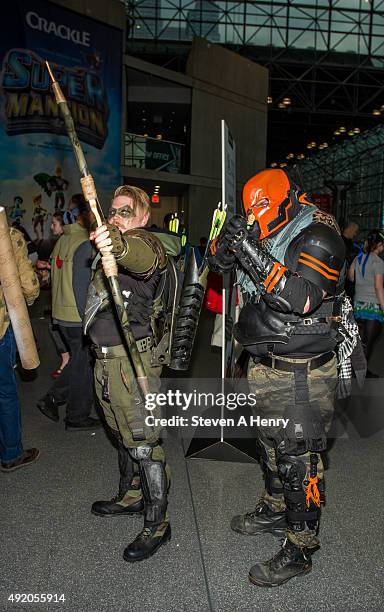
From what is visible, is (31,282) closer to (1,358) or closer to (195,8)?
(1,358)

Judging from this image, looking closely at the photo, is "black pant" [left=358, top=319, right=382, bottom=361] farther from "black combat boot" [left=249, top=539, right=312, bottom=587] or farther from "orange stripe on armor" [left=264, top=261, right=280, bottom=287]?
"orange stripe on armor" [left=264, top=261, right=280, bottom=287]

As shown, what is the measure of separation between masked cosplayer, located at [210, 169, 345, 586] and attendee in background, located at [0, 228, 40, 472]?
1501 millimetres

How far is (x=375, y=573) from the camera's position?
→ 8.50 feet

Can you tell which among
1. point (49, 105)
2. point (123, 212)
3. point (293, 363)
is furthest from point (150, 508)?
point (49, 105)

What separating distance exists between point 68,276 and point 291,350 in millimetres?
2780

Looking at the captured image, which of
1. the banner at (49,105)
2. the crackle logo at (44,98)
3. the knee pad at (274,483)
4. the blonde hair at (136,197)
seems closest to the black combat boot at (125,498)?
the knee pad at (274,483)

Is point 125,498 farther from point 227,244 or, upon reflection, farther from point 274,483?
point 227,244

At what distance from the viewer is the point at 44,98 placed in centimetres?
1216

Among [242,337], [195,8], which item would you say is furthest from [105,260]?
[195,8]

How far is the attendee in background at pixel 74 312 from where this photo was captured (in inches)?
177

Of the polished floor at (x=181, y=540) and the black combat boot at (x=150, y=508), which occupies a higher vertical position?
the black combat boot at (x=150, y=508)

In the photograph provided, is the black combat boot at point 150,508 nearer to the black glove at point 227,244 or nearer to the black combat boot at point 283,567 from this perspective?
the black combat boot at point 283,567

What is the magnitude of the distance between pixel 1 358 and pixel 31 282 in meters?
0.55

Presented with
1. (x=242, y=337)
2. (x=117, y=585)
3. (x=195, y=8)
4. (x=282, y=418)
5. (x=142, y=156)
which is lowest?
(x=117, y=585)
